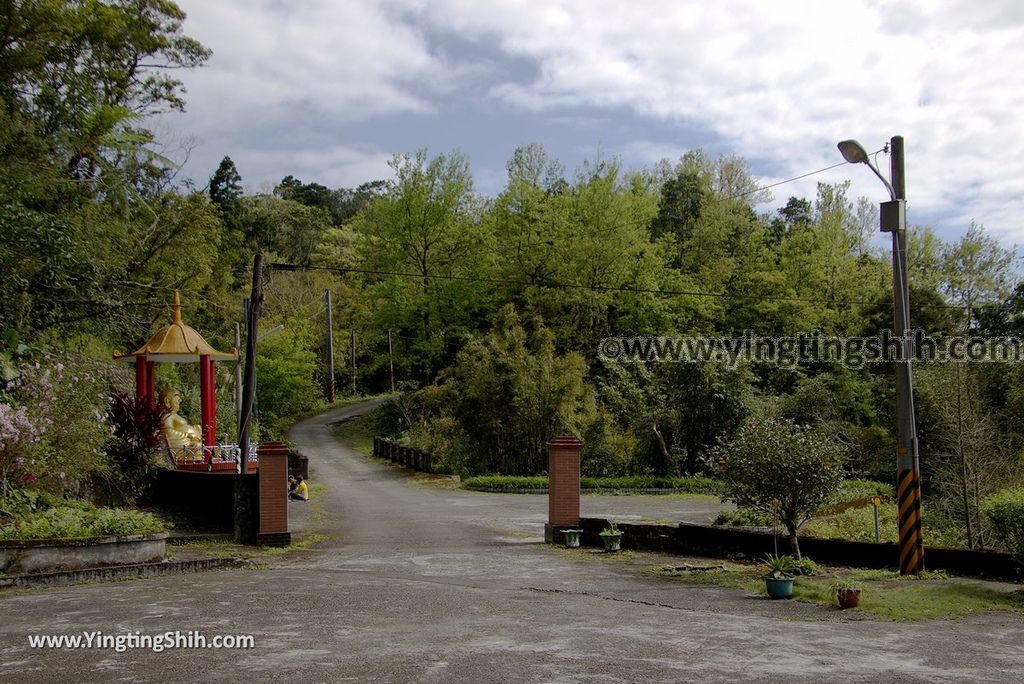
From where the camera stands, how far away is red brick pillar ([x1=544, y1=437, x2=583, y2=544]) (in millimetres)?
16062

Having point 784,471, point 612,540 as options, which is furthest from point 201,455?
point 784,471

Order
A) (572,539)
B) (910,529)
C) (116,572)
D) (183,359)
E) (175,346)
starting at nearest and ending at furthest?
(910,529) → (116,572) → (572,539) → (175,346) → (183,359)

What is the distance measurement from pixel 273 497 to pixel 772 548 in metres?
8.53

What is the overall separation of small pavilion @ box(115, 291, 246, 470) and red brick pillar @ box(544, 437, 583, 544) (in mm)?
9216

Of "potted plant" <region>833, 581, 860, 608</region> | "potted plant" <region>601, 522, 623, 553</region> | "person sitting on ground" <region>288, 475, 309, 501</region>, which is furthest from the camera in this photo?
"person sitting on ground" <region>288, 475, 309, 501</region>

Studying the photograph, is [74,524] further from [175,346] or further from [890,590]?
[890,590]

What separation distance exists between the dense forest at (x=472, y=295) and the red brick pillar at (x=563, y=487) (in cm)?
497

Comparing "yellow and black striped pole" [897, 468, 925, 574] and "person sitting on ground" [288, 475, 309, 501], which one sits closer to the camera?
"yellow and black striped pole" [897, 468, 925, 574]

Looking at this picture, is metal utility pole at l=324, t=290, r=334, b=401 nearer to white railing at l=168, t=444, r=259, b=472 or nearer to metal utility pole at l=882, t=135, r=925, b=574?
white railing at l=168, t=444, r=259, b=472

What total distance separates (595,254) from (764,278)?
25.0 feet

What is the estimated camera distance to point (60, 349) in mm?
16812

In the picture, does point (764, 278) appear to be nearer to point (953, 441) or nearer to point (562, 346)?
point (562, 346)

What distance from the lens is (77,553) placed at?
11.3m

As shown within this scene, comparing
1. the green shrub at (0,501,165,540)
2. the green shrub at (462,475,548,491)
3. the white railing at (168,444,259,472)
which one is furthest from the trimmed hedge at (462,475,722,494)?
the green shrub at (0,501,165,540)
